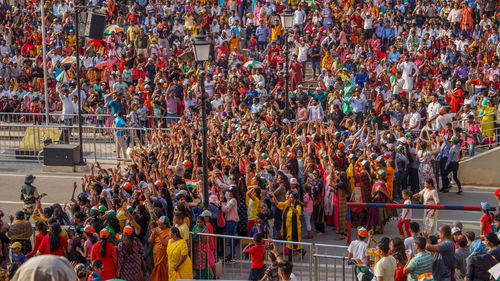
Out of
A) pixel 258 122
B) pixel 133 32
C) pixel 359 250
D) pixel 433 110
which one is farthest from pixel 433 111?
pixel 133 32

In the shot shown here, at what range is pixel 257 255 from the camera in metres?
11.5

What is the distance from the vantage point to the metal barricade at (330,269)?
11.7 metres

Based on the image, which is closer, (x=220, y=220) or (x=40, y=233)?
(x=40, y=233)

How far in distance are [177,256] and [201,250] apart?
101cm

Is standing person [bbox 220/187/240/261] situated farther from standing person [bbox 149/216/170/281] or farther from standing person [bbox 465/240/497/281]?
standing person [bbox 465/240/497/281]

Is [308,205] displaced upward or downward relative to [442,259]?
upward

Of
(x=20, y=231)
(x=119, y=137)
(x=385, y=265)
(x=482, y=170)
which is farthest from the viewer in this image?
(x=119, y=137)

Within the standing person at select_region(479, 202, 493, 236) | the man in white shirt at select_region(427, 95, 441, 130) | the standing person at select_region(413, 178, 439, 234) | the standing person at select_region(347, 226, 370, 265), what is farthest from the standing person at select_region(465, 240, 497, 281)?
the man in white shirt at select_region(427, 95, 441, 130)

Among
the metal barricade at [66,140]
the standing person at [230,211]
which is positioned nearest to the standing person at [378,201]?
the standing person at [230,211]

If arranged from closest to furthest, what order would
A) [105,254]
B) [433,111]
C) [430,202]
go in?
[105,254] < [430,202] < [433,111]

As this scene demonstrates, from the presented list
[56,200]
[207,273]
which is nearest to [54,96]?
[56,200]

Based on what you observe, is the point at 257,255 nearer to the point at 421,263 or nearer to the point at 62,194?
the point at 421,263

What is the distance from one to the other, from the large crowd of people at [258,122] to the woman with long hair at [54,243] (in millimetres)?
34

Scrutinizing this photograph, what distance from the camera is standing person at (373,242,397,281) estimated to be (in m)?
9.99
